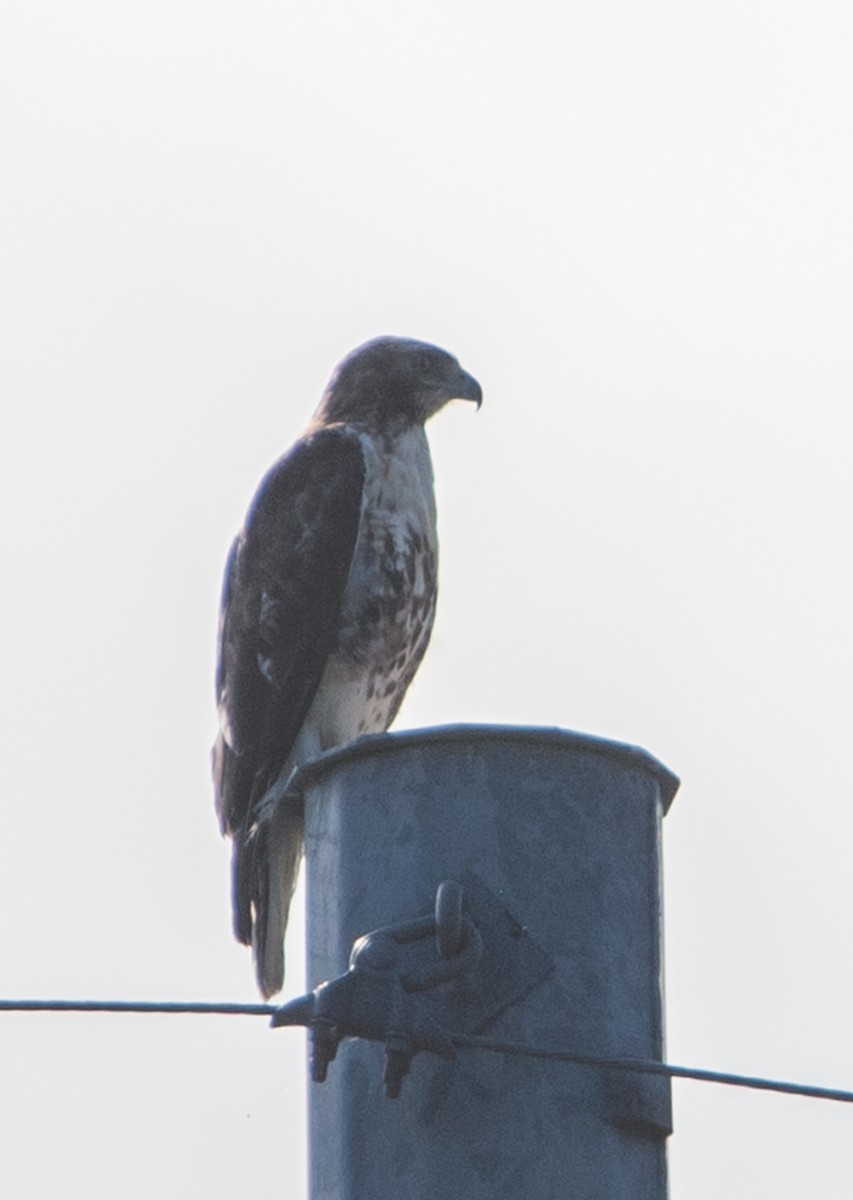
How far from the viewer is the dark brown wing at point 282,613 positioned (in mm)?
6410

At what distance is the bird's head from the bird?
21 centimetres

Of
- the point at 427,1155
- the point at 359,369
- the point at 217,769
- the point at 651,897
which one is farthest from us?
the point at 359,369

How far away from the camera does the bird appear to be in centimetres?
638

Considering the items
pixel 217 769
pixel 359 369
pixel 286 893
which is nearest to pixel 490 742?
pixel 286 893

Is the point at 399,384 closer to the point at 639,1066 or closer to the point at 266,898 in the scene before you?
the point at 266,898

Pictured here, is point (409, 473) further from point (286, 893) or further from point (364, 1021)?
point (364, 1021)

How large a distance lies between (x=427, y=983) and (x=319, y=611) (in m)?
3.78

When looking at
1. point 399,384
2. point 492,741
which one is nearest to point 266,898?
point 399,384

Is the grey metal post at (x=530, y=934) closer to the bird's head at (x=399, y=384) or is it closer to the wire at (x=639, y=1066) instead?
the wire at (x=639, y=1066)

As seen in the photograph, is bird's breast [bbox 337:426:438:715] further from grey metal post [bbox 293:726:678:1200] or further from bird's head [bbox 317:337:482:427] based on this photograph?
grey metal post [bbox 293:726:678:1200]

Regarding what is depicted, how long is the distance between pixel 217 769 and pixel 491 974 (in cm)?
382

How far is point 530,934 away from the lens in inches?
109

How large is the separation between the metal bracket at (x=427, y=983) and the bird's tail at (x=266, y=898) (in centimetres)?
309

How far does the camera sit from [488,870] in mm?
2793
